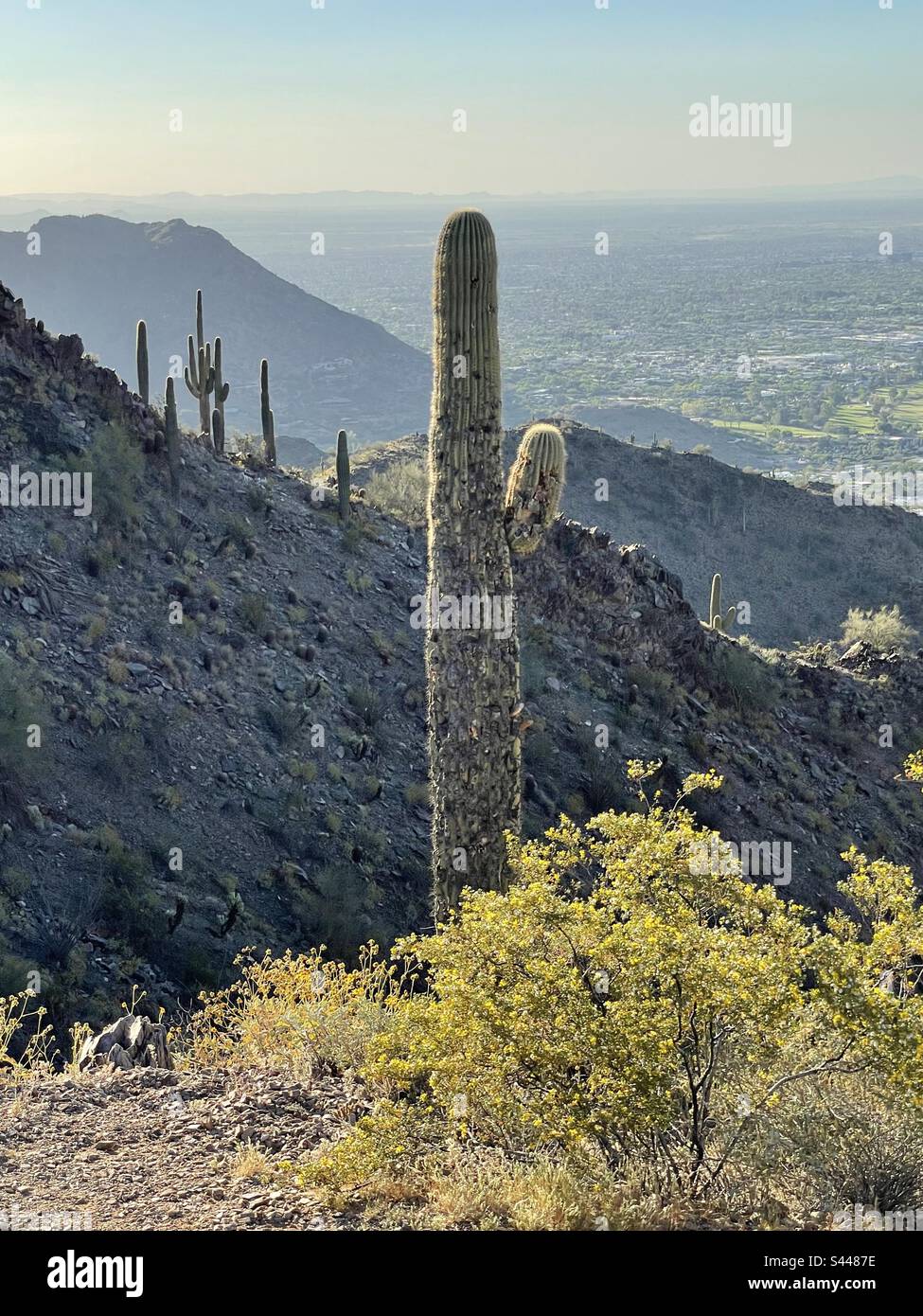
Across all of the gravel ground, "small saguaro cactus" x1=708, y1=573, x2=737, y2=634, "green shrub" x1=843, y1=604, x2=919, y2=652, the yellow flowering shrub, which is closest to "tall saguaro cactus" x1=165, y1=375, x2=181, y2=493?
"small saguaro cactus" x1=708, y1=573, x2=737, y2=634

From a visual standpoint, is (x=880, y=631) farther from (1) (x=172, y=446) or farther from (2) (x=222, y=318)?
(2) (x=222, y=318)

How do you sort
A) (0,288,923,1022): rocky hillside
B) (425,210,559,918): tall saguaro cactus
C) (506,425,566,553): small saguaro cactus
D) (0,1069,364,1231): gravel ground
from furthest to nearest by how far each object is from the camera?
(0,288,923,1022): rocky hillside < (506,425,566,553): small saguaro cactus < (425,210,559,918): tall saguaro cactus < (0,1069,364,1231): gravel ground

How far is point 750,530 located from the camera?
4444cm

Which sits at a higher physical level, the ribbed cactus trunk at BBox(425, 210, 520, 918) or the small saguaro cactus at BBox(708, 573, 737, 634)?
the ribbed cactus trunk at BBox(425, 210, 520, 918)

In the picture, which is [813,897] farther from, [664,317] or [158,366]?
[664,317]

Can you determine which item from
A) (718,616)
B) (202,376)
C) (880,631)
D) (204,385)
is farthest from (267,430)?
(880,631)

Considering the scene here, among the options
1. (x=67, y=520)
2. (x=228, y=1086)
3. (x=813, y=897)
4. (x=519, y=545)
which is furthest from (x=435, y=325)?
(x=813, y=897)

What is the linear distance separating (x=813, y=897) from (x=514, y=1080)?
10463 mm

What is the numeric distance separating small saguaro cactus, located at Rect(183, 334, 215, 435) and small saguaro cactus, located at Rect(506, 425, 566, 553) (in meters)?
11.0

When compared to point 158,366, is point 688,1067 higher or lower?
lower

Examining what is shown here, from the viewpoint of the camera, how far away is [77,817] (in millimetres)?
11969

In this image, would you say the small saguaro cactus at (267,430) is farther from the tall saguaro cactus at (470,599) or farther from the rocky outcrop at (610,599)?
the tall saguaro cactus at (470,599)

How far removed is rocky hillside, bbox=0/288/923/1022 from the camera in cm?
1152

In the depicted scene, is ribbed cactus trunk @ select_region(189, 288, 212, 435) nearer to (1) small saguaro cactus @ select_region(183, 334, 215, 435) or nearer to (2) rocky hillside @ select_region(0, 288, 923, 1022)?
(1) small saguaro cactus @ select_region(183, 334, 215, 435)
